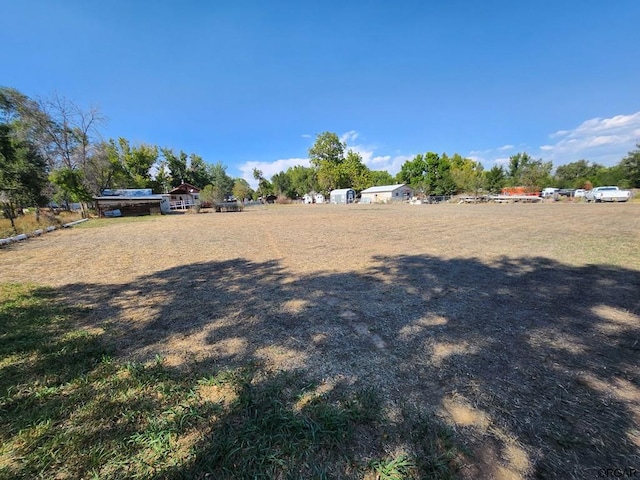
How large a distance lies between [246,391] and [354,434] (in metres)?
0.88

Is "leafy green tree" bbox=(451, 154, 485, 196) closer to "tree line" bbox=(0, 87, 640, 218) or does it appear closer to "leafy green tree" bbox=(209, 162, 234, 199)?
"tree line" bbox=(0, 87, 640, 218)

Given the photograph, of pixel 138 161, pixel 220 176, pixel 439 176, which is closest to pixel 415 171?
pixel 439 176

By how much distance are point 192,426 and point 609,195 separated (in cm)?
4415

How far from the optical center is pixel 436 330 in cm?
298

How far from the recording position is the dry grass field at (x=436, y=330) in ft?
5.52

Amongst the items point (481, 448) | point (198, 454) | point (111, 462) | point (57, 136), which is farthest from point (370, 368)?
point (57, 136)

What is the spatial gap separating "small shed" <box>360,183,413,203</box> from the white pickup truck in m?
28.8

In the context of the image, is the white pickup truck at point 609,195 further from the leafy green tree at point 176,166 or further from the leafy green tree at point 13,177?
the leafy green tree at point 176,166

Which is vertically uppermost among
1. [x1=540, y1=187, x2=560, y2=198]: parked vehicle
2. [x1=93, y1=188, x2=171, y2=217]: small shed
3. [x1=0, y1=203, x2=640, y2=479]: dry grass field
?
[x1=93, y1=188, x2=171, y2=217]: small shed

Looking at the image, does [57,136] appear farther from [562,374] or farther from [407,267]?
[562,374]

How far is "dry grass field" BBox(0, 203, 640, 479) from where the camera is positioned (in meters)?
1.68

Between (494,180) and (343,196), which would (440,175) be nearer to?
(494,180)

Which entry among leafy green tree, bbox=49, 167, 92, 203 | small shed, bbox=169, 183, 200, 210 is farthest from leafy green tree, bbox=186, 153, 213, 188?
leafy green tree, bbox=49, 167, 92, 203

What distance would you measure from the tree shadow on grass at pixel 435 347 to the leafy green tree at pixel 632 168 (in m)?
43.0
